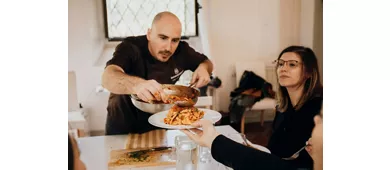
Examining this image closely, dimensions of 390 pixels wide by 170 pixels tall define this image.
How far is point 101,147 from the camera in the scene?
99cm

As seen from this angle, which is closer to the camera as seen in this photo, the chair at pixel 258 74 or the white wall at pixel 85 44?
the white wall at pixel 85 44

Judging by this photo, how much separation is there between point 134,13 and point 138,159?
0.41m

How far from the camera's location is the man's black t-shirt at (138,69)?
100cm

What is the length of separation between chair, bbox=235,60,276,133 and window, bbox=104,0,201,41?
0.21 meters

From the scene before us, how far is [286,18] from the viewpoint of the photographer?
108cm

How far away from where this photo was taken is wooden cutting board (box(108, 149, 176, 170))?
38.3 inches

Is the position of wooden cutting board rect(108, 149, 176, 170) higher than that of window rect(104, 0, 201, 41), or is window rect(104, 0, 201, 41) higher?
window rect(104, 0, 201, 41)

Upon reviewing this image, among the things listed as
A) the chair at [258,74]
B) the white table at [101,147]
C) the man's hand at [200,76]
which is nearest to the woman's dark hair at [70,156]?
the white table at [101,147]

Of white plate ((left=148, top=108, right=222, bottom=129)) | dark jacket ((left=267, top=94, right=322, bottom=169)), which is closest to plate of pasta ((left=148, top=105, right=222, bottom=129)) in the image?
white plate ((left=148, top=108, right=222, bottom=129))

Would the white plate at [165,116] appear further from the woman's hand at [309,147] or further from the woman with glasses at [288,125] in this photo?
the woman's hand at [309,147]

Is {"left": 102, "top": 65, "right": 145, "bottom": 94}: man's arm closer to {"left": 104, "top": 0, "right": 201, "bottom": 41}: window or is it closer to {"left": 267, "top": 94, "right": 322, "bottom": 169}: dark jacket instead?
{"left": 104, "top": 0, "right": 201, "bottom": 41}: window

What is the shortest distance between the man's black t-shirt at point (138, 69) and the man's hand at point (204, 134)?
12 centimetres
